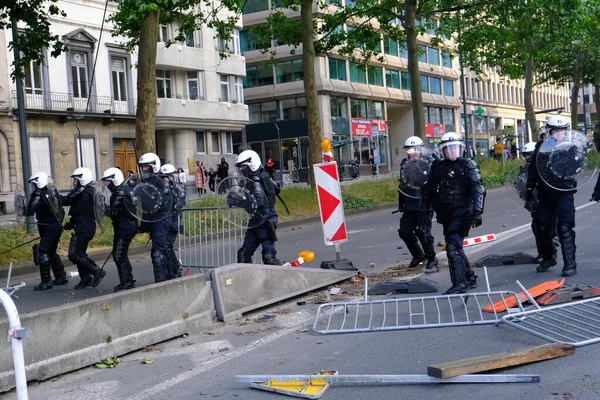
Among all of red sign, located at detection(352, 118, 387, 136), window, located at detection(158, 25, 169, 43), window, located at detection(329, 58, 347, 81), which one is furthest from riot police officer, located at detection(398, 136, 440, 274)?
red sign, located at detection(352, 118, 387, 136)

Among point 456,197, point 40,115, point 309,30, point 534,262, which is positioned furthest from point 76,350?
point 40,115

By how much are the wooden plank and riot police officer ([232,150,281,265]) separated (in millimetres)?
5066

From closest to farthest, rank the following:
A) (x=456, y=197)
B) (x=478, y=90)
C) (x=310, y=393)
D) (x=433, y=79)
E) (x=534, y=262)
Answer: (x=310, y=393)
(x=456, y=197)
(x=534, y=262)
(x=433, y=79)
(x=478, y=90)

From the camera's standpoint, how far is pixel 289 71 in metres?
54.5

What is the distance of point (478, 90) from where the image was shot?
7519cm

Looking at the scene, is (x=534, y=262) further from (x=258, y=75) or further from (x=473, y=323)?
(x=258, y=75)

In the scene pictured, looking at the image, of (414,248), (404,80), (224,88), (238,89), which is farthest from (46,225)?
(404,80)

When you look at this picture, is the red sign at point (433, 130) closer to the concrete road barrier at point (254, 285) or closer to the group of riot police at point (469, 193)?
the group of riot police at point (469, 193)

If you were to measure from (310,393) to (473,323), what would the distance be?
227 centimetres

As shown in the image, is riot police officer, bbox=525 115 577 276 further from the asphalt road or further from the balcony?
the balcony

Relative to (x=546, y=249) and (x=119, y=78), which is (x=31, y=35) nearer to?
(x=546, y=249)

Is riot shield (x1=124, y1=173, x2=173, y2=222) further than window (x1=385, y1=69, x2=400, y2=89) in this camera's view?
No

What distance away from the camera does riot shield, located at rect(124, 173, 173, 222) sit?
10172 millimetres

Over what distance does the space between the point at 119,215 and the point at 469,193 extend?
4.66 m
